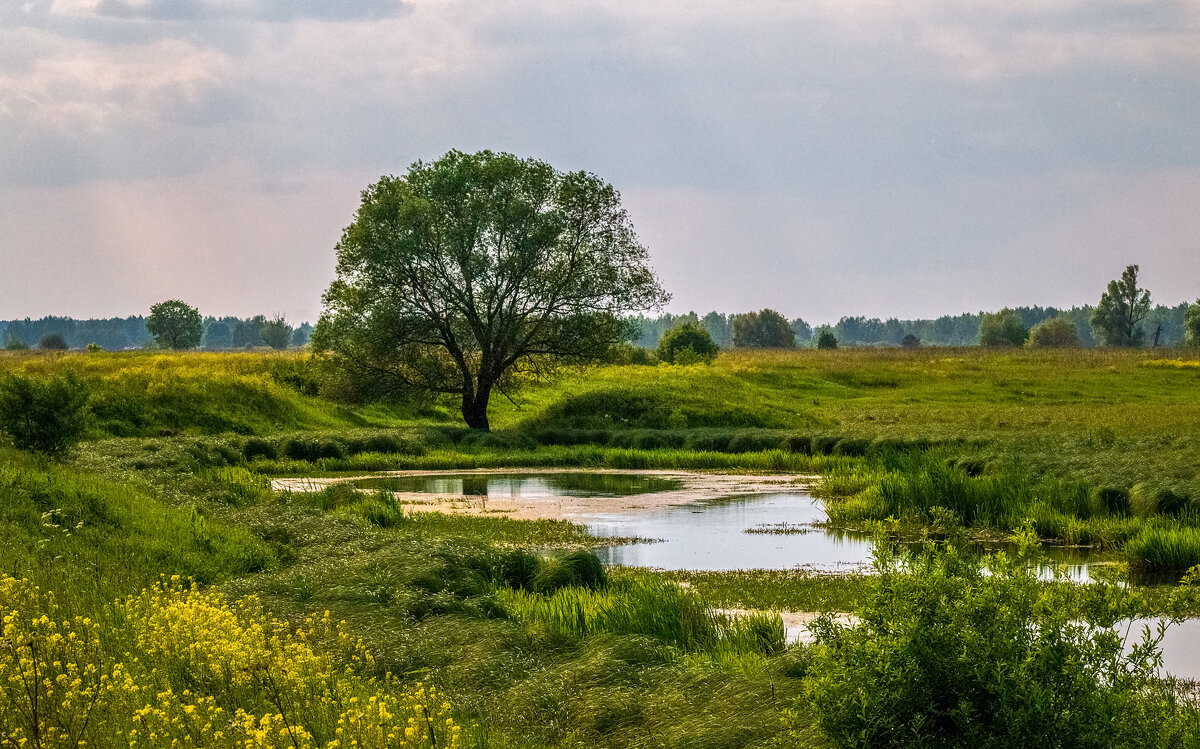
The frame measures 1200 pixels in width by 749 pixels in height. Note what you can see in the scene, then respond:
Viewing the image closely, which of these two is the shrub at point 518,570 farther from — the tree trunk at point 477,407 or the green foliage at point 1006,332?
the green foliage at point 1006,332

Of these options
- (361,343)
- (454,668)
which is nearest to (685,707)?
(454,668)

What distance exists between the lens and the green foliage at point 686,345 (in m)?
82.4

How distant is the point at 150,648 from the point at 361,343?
36440mm

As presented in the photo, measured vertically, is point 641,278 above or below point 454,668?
above

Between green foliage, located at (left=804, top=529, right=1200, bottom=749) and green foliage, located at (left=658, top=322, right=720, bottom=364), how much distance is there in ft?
239

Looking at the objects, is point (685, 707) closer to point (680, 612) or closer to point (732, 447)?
point (680, 612)

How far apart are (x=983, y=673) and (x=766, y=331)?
16871cm

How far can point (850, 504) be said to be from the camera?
26.9 metres

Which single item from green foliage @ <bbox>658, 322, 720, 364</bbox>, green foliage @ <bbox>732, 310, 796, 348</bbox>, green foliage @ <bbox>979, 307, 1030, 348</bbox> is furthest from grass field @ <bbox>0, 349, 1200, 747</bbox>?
green foliage @ <bbox>732, 310, 796, 348</bbox>

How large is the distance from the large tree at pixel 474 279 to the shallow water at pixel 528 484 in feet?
37.5

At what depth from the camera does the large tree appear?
153 ft

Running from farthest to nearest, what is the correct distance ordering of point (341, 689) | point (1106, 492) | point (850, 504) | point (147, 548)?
point (850, 504)
point (1106, 492)
point (147, 548)
point (341, 689)

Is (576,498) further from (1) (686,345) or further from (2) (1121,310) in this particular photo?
(2) (1121,310)

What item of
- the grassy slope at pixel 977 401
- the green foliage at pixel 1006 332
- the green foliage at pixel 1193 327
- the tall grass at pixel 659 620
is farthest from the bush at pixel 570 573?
the green foliage at pixel 1006 332
